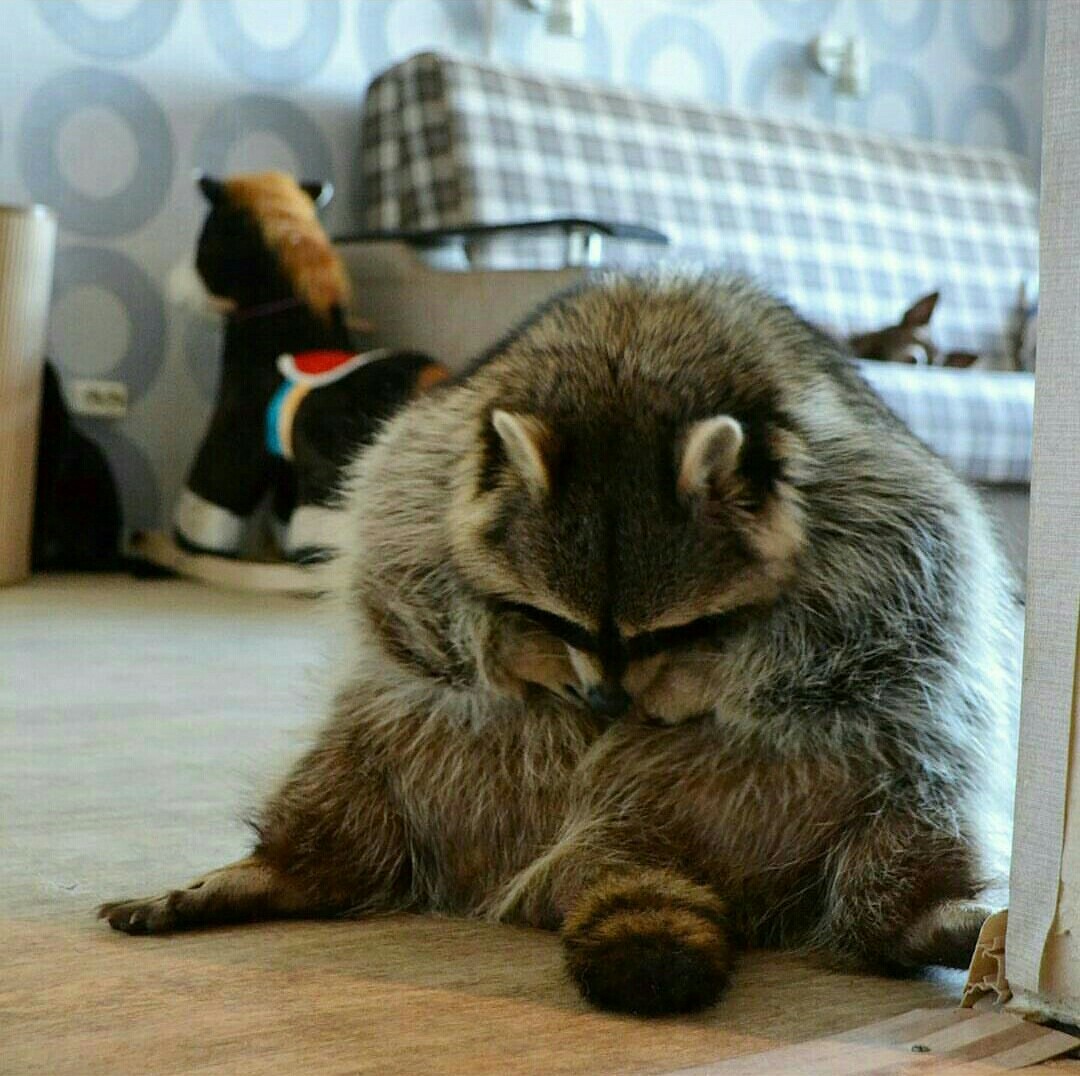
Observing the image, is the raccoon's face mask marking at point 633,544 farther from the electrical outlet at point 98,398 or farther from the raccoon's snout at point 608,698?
the electrical outlet at point 98,398

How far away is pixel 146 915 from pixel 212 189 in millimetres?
3097

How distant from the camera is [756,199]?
4934 mm

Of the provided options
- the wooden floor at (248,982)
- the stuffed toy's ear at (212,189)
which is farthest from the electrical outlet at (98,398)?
the wooden floor at (248,982)

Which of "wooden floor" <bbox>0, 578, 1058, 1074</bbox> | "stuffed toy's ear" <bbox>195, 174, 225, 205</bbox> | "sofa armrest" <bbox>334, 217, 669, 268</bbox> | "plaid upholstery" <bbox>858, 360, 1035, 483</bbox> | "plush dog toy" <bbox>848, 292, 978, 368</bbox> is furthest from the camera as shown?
"plush dog toy" <bbox>848, 292, 978, 368</bbox>

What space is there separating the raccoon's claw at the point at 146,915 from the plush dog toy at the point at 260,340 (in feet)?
8.71

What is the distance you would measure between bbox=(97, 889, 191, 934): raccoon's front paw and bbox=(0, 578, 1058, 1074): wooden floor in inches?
0.7

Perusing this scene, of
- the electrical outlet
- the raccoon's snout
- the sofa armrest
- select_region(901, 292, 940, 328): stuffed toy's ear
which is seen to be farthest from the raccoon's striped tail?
the electrical outlet

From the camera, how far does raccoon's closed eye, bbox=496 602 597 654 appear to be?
126 cm

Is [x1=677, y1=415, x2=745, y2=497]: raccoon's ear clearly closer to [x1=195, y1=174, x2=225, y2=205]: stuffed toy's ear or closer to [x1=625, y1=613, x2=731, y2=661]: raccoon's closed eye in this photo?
[x1=625, y1=613, x2=731, y2=661]: raccoon's closed eye

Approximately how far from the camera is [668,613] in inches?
48.7

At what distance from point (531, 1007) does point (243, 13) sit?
4194 mm

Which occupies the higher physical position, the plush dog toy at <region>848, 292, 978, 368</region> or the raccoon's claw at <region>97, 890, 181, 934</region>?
the plush dog toy at <region>848, 292, 978, 368</region>

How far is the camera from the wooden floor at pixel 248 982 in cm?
102

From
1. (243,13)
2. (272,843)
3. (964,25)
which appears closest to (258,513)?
(243,13)
